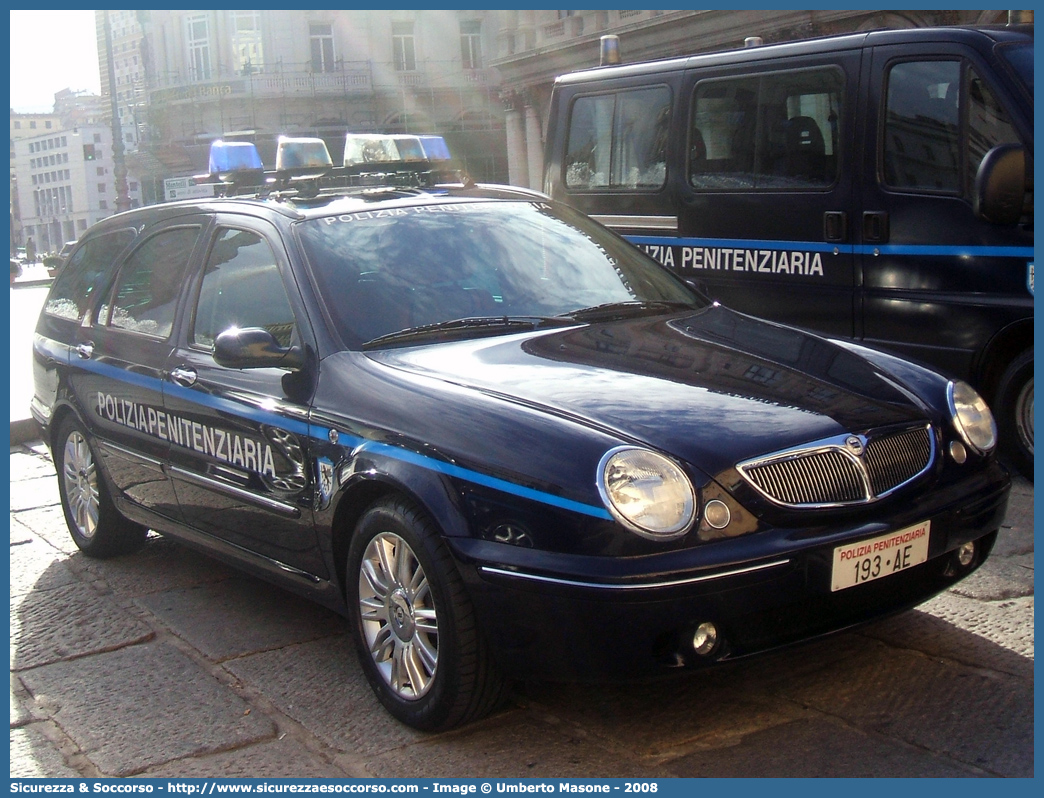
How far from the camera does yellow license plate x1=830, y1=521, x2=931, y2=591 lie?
A: 317 centimetres

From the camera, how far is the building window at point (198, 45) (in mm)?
58125

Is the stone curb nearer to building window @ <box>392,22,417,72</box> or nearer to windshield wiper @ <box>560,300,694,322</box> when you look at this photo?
windshield wiper @ <box>560,300,694,322</box>

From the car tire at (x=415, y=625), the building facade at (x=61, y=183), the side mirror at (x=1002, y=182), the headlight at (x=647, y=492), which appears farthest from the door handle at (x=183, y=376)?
the building facade at (x=61, y=183)

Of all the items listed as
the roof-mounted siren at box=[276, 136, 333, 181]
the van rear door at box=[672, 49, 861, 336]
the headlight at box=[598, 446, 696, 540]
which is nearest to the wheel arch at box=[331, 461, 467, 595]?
the headlight at box=[598, 446, 696, 540]

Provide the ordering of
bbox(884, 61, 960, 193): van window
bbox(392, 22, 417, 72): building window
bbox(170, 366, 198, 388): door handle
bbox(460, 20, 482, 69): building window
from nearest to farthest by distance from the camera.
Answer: bbox(170, 366, 198, 388): door handle → bbox(884, 61, 960, 193): van window → bbox(460, 20, 482, 69): building window → bbox(392, 22, 417, 72): building window

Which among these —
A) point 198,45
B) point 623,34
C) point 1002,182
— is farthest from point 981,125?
point 198,45

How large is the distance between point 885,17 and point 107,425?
18.0 m

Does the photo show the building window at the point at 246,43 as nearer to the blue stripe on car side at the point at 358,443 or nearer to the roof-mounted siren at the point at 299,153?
the roof-mounted siren at the point at 299,153

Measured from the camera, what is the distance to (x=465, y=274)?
4.27 meters

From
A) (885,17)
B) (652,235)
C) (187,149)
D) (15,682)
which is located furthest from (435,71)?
(15,682)

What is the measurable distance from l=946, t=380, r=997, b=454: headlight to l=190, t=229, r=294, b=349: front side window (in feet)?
6.95

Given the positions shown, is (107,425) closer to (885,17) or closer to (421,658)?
(421,658)

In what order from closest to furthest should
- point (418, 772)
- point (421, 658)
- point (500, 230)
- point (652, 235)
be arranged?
point (418, 772), point (421, 658), point (500, 230), point (652, 235)

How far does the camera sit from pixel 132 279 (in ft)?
17.3
